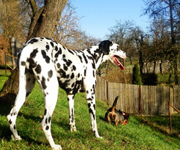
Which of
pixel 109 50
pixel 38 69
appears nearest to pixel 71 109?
pixel 109 50

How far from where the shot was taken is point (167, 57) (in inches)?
862

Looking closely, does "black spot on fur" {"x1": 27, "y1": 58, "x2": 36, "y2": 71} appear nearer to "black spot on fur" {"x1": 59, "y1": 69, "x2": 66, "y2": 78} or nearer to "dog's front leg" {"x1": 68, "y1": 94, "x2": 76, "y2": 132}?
"black spot on fur" {"x1": 59, "y1": 69, "x2": 66, "y2": 78}

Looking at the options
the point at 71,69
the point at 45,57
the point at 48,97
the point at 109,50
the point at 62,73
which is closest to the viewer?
the point at 48,97

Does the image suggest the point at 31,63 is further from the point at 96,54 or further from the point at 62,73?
the point at 96,54

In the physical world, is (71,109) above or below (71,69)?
below

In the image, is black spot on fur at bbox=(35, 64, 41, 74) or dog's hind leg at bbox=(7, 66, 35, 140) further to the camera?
dog's hind leg at bbox=(7, 66, 35, 140)

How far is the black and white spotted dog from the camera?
330 centimetres

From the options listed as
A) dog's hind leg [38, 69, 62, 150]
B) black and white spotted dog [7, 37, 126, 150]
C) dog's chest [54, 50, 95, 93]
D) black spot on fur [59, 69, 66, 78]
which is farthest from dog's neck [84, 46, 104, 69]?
dog's hind leg [38, 69, 62, 150]

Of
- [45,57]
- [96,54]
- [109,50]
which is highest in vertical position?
[109,50]

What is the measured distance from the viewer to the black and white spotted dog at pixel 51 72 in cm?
330

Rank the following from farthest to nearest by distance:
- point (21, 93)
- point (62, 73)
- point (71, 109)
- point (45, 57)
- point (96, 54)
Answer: point (96, 54) < point (71, 109) < point (62, 73) < point (21, 93) < point (45, 57)

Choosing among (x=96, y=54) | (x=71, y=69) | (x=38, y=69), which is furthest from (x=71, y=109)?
(x=38, y=69)

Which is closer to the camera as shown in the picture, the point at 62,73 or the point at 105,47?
the point at 62,73

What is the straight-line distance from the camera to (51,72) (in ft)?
11.0
